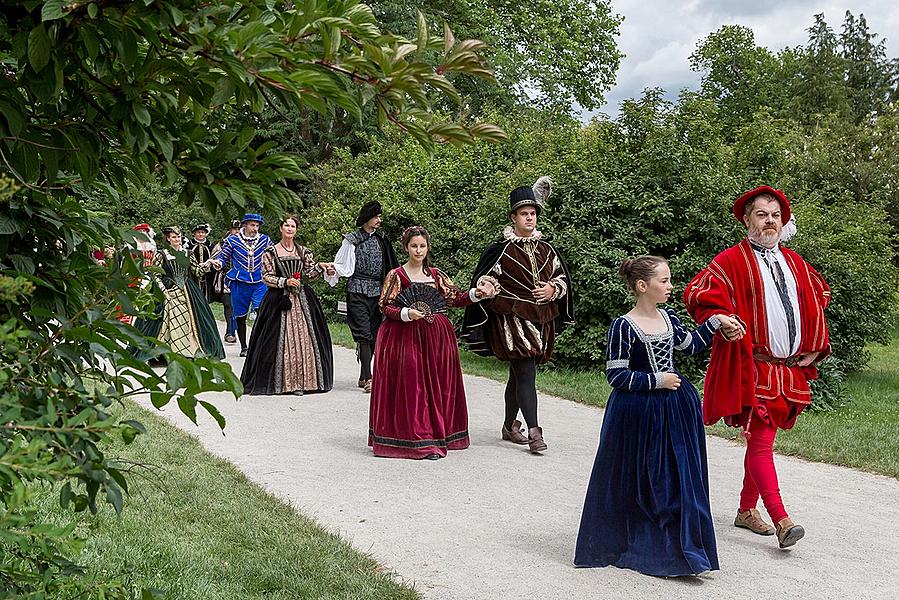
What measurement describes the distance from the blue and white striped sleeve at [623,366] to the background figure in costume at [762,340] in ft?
2.43

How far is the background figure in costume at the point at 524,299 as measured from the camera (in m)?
8.20

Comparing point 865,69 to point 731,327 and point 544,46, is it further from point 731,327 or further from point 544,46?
point 731,327

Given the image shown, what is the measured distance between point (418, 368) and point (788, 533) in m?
3.54

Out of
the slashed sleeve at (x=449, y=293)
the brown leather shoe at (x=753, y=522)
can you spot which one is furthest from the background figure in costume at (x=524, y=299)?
the brown leather shoe at (x=753, y=522)

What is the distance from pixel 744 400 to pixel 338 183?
17.0 metres

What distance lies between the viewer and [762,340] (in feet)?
18.9

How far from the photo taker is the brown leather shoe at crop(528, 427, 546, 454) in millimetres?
8055

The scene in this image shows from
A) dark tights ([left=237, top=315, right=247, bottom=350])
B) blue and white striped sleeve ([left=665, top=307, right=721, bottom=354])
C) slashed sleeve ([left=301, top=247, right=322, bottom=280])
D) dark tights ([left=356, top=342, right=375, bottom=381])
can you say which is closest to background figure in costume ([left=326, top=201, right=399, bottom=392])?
dark tights ([left=356, top=342, right=375, bottom=381])

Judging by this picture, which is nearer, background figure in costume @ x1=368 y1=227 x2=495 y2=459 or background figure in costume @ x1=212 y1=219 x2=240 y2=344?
background figure in costume @ x1=368 y1=227 x2=495 y2=459

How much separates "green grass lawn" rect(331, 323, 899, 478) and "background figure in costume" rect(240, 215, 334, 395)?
2.48 meters

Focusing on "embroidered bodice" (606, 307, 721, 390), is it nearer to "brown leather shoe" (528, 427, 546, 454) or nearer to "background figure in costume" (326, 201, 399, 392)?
"brown leather shoe" (528, 427, 546, 454)

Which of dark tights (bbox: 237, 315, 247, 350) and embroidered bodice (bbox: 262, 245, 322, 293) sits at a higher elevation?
embroidered bodice (bbox: 262, 245, 322, 293)

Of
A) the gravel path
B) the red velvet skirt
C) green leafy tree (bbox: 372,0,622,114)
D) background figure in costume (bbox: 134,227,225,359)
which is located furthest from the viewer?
green leafy tree (bbox: 372,0,622,114)

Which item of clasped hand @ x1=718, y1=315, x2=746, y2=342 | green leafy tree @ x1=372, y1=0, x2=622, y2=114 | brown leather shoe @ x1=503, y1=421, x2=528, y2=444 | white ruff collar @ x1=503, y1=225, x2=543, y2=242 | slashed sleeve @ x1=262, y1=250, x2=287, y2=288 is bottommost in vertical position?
brown leather shoe @ x1=503, y1=421, x2=528, y2=444
